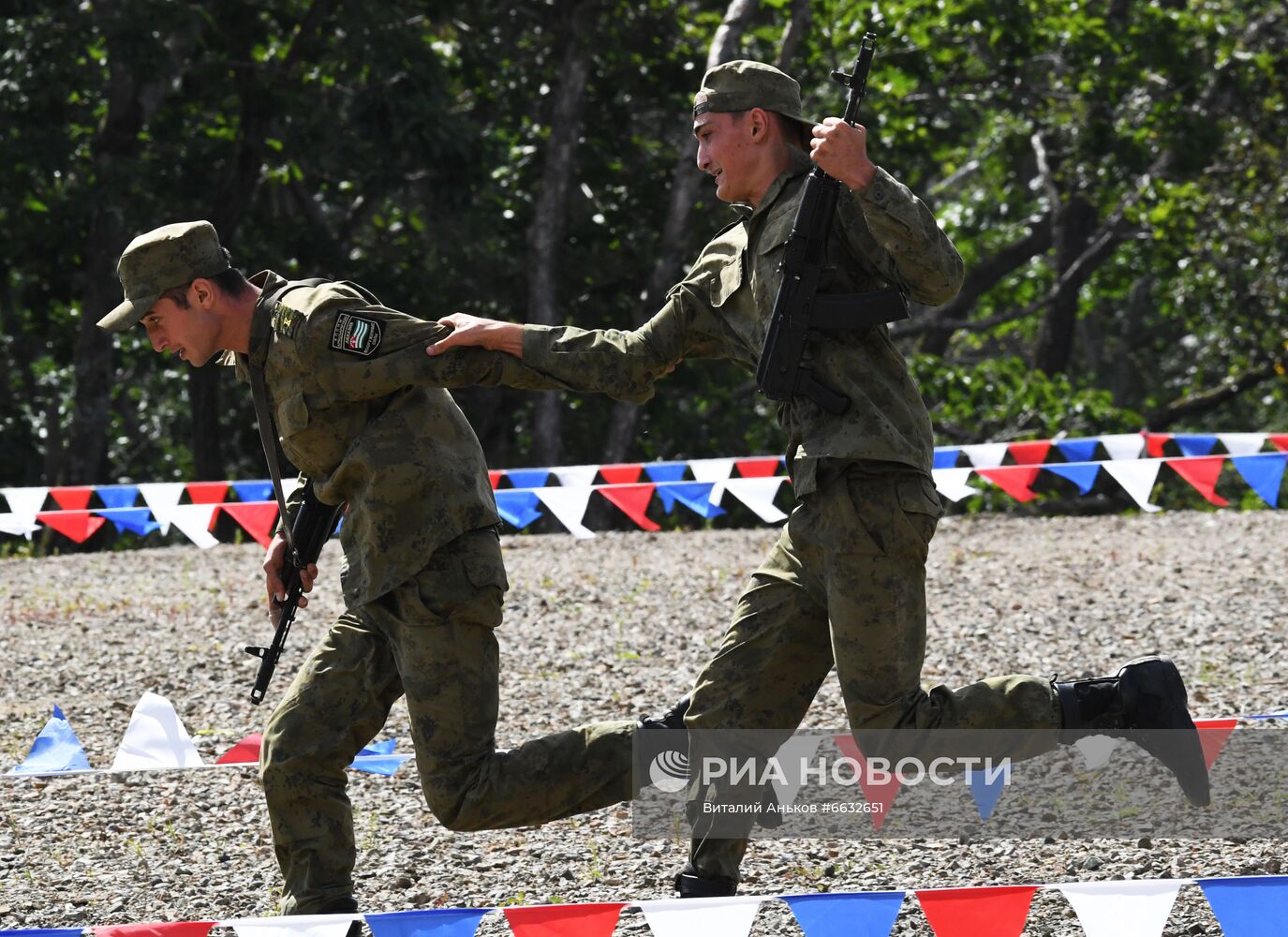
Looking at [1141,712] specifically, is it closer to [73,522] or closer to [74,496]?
[73,522]

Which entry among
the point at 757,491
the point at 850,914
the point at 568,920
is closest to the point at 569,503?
the point at 757,491

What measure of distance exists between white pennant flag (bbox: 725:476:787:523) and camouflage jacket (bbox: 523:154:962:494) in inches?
139

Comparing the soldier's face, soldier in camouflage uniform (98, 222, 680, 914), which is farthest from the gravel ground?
the soldier's face

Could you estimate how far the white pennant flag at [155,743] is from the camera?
18.3 feet

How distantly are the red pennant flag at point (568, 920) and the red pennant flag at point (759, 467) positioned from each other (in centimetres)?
609

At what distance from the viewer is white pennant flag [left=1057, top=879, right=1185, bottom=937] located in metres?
3.48

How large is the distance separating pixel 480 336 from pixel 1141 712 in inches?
74.0

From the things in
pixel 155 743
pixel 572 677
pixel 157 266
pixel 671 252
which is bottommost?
pixel 572 677

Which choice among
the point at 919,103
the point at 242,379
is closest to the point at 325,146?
the point at 919,103

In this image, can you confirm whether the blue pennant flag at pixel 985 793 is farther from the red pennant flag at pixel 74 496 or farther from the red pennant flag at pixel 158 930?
the red pennant flag at pixel 74 496

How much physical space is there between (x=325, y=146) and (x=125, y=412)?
261 inches

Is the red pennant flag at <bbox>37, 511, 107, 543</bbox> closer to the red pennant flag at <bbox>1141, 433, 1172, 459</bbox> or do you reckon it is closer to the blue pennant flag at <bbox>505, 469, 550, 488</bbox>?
the blue pennant flag at <bbox>505, 469, 550, 488</bbox>

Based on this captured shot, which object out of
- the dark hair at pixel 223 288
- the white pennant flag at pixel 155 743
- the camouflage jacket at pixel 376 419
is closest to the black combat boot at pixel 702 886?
the camouflage jacket at pixel 376 419

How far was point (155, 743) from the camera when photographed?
5.65 metres
